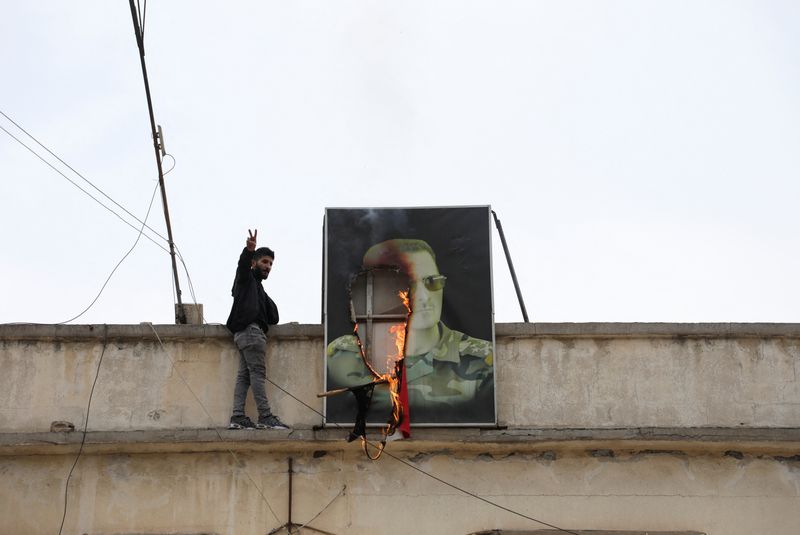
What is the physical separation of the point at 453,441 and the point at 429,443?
0.71 ft

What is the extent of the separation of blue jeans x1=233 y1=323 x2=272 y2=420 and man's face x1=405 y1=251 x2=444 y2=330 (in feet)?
4.73

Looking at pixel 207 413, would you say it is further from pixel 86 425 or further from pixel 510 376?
pixel 510 376

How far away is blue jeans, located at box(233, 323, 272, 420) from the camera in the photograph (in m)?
11.8

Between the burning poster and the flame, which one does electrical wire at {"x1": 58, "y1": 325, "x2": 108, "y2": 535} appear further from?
the flame

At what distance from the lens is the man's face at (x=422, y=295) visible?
40.1 feet

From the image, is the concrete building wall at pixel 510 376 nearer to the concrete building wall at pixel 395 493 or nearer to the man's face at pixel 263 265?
the concrete building wall at pixel 395 493

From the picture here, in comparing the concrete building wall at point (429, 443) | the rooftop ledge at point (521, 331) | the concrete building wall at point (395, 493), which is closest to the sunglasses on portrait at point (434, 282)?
the rooftop ledge at point (521, 331)

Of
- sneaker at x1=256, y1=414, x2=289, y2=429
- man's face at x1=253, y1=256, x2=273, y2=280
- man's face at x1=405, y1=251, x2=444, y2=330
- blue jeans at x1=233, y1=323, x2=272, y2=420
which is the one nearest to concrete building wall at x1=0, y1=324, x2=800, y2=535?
sneaker at x1=256, y1=414, x2=289, y2=429

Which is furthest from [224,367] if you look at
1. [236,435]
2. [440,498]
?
[440,498]

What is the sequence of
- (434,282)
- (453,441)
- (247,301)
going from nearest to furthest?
(453,441) < (247,301) < (434,282)

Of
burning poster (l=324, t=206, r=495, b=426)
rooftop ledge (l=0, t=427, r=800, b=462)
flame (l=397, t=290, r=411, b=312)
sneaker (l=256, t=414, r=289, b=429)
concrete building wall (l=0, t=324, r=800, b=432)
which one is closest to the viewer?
rooftop ledge (l=0, t=427, r=800, b=462)

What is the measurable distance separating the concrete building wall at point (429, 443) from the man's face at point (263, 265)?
1.89 feet

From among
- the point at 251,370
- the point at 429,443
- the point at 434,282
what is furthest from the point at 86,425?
the point at 434,282

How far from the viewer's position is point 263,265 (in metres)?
12.2
